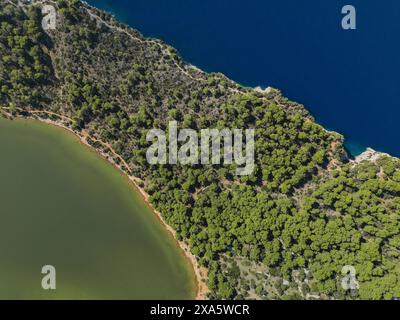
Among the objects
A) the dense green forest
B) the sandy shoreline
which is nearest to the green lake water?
the sandy shoreline

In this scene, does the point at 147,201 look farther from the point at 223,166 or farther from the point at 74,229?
the point at 223,166

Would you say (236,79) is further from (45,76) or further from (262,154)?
(45,76)

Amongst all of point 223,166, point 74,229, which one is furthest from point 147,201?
point 223,166

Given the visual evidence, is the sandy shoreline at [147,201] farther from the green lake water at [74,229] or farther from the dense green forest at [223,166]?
the dense green forest at [223,166]

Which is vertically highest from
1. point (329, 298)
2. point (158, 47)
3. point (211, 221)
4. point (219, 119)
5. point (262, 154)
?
point (158, 47)

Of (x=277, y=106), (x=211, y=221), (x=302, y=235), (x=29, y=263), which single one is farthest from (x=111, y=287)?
(x=277, y=106)

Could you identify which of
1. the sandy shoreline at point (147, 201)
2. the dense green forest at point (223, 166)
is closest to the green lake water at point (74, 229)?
the sandy shoreline at point (147, 201)

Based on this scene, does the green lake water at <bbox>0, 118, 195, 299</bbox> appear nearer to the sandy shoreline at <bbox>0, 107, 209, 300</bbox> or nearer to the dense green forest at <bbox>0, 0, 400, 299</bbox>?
the sandy shoreline at <bbox>0, 107, 209, 300</bbox>
